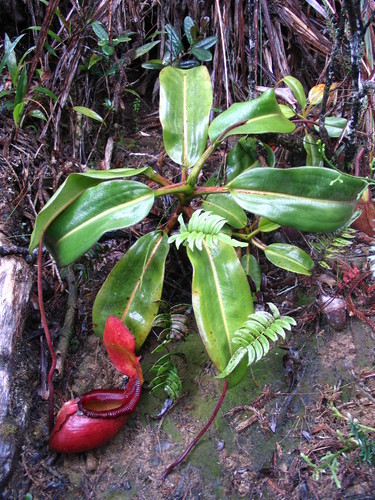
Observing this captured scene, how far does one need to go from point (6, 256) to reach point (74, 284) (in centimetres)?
38

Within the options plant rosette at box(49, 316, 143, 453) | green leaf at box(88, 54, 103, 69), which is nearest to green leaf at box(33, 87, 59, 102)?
green leaf at box(88, 54, 103, 69)

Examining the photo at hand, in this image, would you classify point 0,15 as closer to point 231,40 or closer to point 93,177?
point 231,40

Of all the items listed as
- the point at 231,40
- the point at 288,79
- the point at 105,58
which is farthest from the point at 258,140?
the point at 105,58

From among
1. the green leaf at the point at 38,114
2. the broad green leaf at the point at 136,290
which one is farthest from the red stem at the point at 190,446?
the green leaf at the point at 38,114

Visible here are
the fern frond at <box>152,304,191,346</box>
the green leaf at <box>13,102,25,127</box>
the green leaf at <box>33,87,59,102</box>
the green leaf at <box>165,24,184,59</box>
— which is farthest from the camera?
the green leaf at <box>165,24,184,59</box>

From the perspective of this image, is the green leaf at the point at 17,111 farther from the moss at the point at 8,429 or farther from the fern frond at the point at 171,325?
the moss at the point at 8,429

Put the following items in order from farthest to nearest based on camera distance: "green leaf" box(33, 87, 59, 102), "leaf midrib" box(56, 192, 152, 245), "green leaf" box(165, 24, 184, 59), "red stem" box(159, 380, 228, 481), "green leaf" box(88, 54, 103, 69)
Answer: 1. "green leaf" box(165, 24, 184, 59)
2. "green leaf" box(88, 54, 103, 69)
3. "green leaf" box(33, 87, 59, 102)
4. "leaf midrib" box(56, 192, 152, 245)
5. "red stem" box(159, 380, 228, 481)

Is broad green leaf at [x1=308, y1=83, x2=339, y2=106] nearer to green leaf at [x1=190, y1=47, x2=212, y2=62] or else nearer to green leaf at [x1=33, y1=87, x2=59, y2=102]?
green leaf at [x1=190, y1=47, x2=212, y2=62]

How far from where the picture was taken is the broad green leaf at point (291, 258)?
6.35ft

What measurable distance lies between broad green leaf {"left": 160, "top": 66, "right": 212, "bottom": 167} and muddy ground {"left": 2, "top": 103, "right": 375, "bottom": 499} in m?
0.79

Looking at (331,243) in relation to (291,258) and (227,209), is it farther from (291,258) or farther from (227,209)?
(227,209)

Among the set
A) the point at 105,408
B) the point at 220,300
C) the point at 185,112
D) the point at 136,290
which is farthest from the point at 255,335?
the point at 185,112

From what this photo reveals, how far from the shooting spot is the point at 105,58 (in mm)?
2648

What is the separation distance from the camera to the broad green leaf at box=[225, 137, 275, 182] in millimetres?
2193
